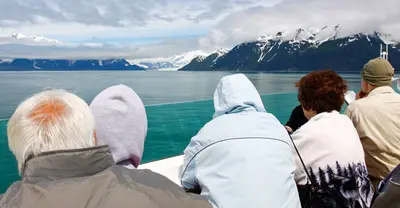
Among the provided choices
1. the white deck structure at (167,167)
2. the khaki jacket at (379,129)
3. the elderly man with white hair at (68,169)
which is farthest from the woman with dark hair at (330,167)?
the white deck structure at (167,167)

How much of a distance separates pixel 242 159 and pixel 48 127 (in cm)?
56

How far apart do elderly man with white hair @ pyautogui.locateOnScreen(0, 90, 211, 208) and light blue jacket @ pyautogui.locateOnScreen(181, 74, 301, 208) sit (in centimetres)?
28

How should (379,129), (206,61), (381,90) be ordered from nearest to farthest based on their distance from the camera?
(379,129) < (381,90) < (206,61)

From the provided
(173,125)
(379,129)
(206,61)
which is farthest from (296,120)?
(206,61)

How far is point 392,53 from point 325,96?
10069 cm

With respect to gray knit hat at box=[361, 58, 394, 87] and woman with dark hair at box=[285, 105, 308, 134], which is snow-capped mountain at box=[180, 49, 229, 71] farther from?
gray knit hat at box=[361, 58, 394, 87]

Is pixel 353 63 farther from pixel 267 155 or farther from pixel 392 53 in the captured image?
pixel 267 155

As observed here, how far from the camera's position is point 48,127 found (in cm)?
88

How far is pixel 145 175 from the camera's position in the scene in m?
0.90

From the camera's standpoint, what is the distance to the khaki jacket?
1.87 meters

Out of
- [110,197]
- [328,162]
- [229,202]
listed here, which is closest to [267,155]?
[229,202]

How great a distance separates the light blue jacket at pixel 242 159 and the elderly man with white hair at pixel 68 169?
28cm

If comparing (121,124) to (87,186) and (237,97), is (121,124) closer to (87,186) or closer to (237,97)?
(237,97)

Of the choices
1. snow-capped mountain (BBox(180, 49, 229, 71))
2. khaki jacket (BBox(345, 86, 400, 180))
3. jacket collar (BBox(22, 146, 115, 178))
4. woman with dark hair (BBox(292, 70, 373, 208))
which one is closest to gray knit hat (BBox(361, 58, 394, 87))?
khaki jacket (BBox(345, 86, 400, 180))
